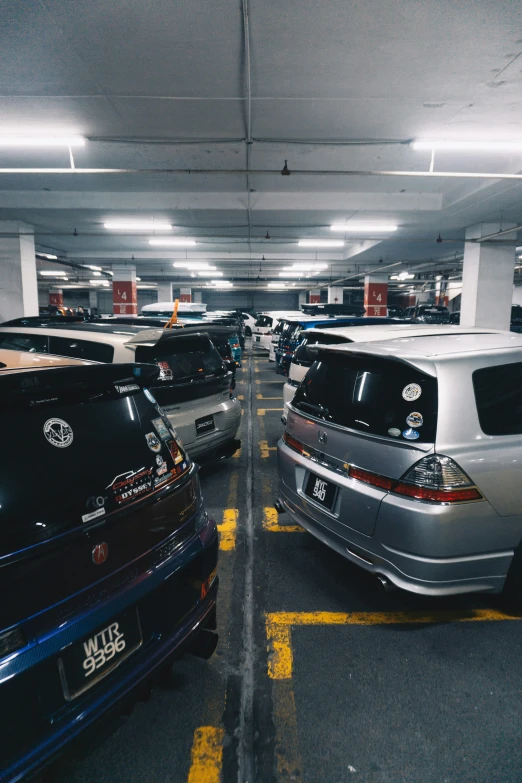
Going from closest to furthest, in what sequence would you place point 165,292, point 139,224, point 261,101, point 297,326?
point 261,101 → point 297,326 → point 139,224 → point 165,292

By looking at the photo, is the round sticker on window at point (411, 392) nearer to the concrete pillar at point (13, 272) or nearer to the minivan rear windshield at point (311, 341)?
the minivan rear windshield at point (311, 341)

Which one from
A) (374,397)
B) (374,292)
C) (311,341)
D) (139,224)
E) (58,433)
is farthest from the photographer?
(374,292)

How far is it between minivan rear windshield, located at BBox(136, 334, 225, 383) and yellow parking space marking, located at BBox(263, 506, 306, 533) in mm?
1552

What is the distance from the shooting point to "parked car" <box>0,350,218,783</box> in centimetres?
125

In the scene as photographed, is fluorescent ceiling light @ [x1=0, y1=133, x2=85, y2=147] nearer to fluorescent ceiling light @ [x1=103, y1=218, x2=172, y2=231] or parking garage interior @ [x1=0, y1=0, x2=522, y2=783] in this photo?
parking garage interior @ [x1=0, y1=0, x2=522, y2=783]

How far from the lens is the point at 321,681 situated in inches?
83.9

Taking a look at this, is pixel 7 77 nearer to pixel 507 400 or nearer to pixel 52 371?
pixel 52 371

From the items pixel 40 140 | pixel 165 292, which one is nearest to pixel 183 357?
pixel 40 140

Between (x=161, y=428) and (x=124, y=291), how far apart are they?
23.3 metres

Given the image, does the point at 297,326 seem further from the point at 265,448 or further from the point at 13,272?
the point at 13,272

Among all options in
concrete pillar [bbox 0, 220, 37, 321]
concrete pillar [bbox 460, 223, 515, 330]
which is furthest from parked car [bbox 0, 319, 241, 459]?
concrete pillar [bbox 460, 223, 515, 330]

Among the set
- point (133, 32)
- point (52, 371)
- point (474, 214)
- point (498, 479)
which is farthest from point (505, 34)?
point (474, 214)

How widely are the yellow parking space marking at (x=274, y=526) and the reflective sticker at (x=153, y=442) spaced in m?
2.14

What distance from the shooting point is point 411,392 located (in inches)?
94.0
